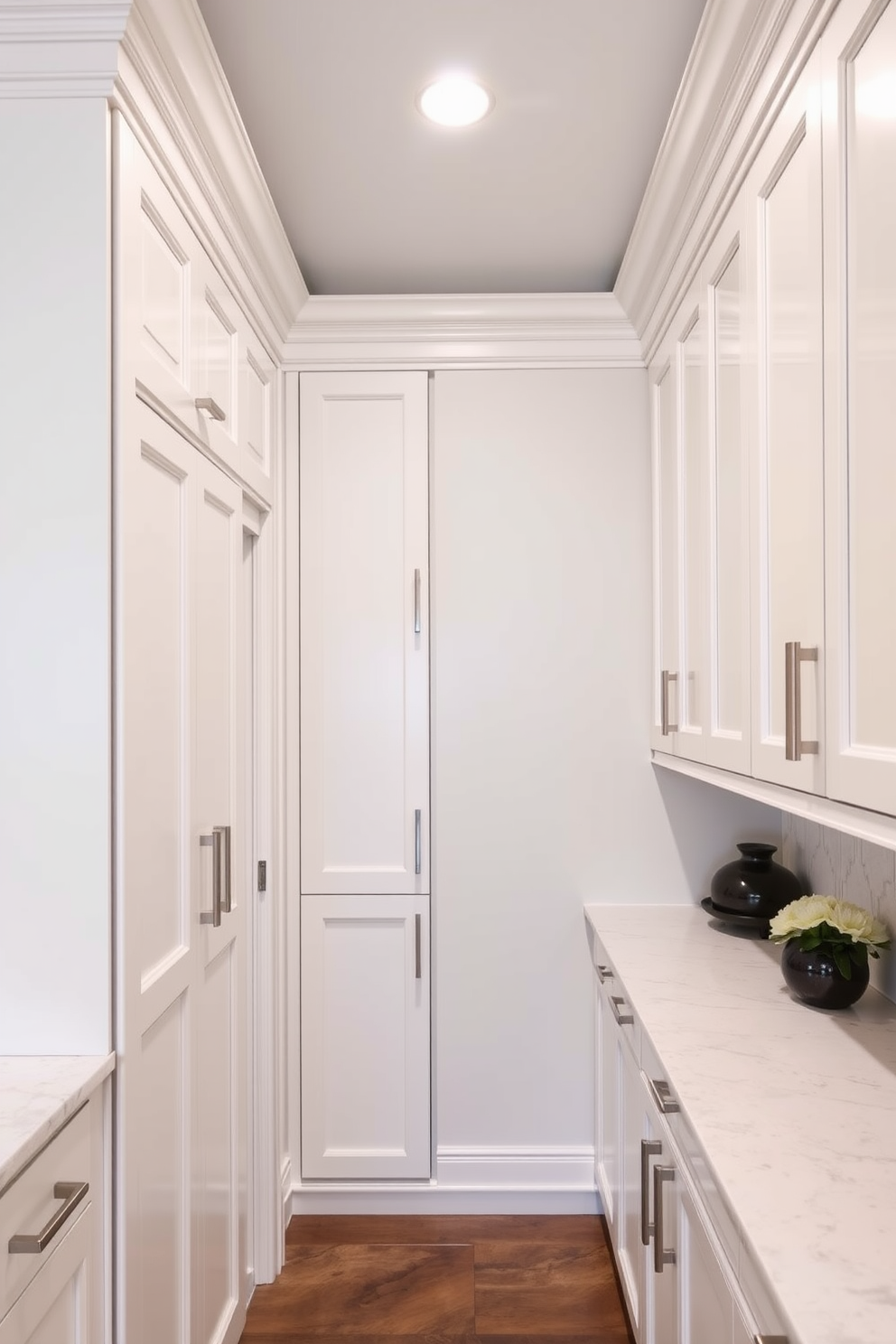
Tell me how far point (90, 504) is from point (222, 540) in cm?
67

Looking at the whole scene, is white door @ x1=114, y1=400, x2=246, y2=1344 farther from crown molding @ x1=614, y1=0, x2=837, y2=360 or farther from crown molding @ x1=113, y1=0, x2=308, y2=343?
crown molding @ x1=614, y1=0, x2=837, y2=360

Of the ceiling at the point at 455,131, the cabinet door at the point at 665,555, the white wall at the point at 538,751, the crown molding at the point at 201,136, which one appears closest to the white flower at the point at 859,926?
the cabinet door at the point at 665,555

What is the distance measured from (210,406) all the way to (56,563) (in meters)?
0.57

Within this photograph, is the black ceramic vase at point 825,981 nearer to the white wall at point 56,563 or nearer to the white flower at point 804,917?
the white flower at point 804,917

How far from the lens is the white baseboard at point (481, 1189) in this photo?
264 cm

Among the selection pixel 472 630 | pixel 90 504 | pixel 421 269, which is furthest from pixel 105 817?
pixel 421 269

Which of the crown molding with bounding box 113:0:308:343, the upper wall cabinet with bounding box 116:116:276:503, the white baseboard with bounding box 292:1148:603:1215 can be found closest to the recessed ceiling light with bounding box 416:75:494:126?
the crown molding with bounding box 113:0:308:343

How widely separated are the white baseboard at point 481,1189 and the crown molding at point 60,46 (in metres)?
2.66

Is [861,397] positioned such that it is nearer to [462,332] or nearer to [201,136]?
[201,136]

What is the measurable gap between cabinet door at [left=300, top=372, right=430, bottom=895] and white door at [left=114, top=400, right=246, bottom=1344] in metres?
0.57

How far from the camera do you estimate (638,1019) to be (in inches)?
70.8

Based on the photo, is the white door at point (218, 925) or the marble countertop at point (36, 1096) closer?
the marble countertop at point (36, 1096)

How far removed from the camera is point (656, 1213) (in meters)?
1.61

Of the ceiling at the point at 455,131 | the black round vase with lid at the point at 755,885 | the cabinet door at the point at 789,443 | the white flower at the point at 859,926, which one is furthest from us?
the black round vase with lid at the point at 755,885
